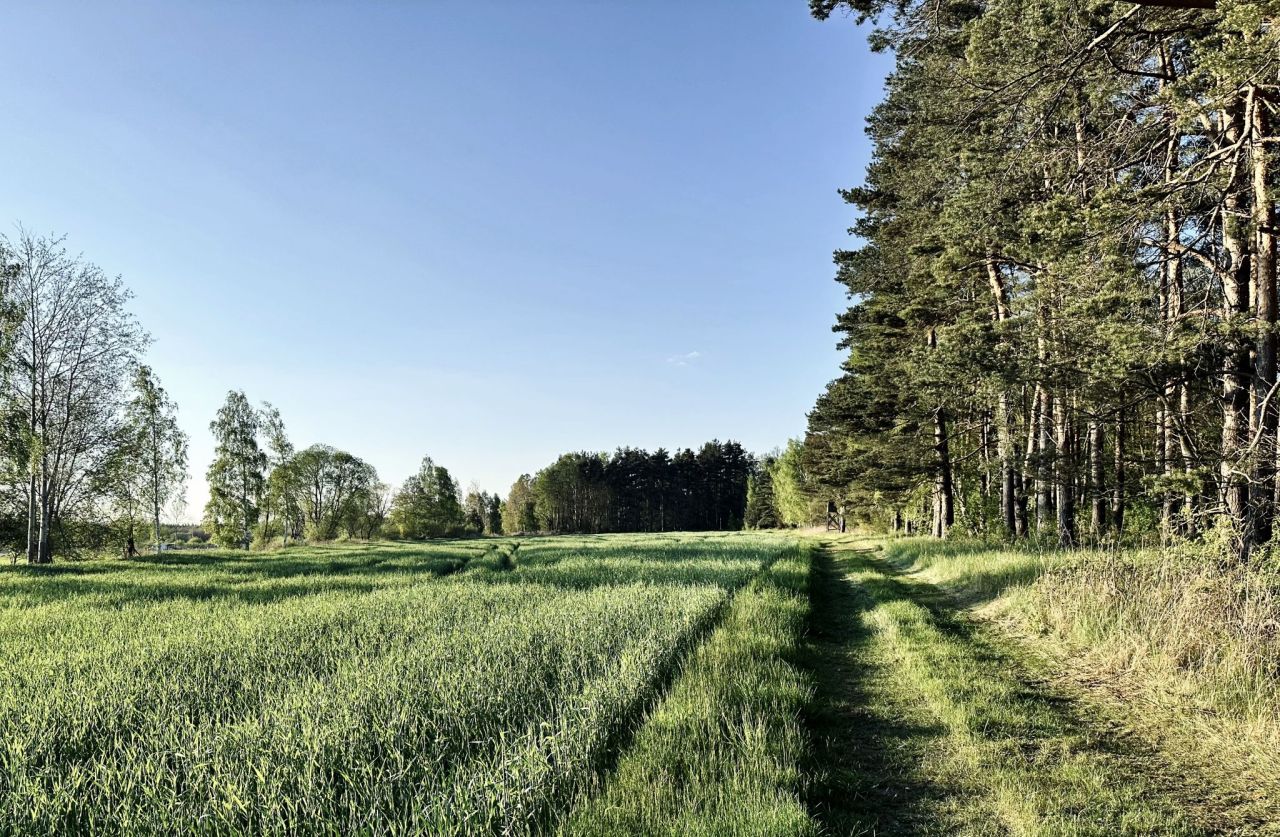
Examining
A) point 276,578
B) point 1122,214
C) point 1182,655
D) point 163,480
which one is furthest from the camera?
point 163,480

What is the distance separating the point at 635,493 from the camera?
9269 centimetres

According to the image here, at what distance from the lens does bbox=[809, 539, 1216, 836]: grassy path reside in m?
3.72

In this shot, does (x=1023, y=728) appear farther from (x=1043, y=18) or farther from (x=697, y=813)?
(x=1043, y=18)

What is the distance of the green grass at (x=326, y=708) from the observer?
131 inches

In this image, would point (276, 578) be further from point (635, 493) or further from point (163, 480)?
point (635, 493)

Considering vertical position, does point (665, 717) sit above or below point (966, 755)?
above

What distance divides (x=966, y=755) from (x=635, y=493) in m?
88.6

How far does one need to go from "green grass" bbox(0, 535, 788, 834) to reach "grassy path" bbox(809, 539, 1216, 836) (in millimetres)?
1713

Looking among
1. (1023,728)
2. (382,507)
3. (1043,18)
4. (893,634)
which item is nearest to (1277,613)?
(1023,728)

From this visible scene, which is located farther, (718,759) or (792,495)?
(792,495)

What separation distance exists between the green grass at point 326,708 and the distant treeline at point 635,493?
75807 mm

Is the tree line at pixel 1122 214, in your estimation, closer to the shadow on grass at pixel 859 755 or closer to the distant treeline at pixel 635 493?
the shadow on grass at pixel 859 755

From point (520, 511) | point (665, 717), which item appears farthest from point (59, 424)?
point (520, 511)

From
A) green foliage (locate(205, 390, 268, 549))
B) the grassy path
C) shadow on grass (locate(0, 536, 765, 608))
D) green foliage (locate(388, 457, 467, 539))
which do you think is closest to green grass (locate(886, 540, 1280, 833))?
the grassy path
